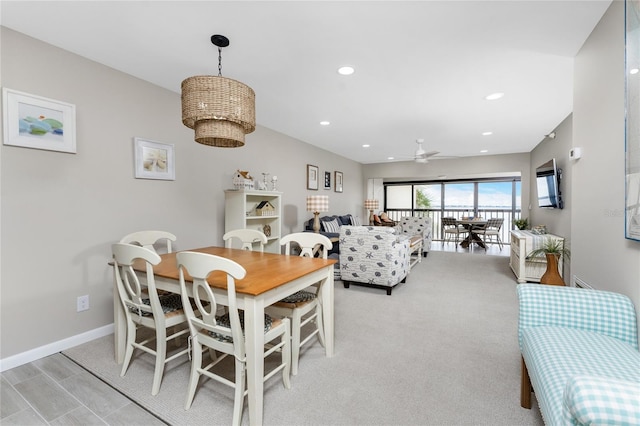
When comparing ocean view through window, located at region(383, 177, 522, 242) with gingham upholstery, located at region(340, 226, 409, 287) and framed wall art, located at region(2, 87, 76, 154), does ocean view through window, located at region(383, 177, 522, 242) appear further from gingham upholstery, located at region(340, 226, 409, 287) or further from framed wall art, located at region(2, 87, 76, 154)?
framed wall art, located at region(2, 87, 76, 154)

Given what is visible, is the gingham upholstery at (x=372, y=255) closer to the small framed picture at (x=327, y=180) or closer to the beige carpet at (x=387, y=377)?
the beige carpet at (x=387, y=377)

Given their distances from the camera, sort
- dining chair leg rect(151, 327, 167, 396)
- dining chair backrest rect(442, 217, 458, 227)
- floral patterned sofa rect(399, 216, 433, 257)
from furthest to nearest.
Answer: dining chair backrest rect(442, 217, 458, 227) → floral patterned sofa rect(399, 216, 433, 257) → dining chair leg rect(151, 327, 167, 396)

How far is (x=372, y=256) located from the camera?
370cm

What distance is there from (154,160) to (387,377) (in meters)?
2.87

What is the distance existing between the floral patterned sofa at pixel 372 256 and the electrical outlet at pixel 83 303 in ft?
8.95

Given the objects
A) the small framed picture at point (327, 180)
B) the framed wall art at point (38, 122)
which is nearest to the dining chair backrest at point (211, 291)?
the framed wall art at point (38, 122)

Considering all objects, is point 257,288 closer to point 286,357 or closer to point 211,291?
point 211,291

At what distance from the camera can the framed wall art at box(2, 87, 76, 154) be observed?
203 cm

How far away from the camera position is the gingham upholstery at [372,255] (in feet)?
11.8

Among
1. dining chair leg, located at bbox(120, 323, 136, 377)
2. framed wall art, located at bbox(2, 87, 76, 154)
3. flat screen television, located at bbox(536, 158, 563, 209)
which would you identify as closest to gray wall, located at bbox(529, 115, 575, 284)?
flat screen television, located at bbox(536, 158, 563, 209)

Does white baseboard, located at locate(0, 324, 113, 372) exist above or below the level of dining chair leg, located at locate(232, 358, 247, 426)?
below

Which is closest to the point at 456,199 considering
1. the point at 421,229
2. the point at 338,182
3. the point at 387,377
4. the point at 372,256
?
the point at 421,229

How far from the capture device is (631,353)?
1.22 m

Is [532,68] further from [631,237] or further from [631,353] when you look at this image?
[631,353]
